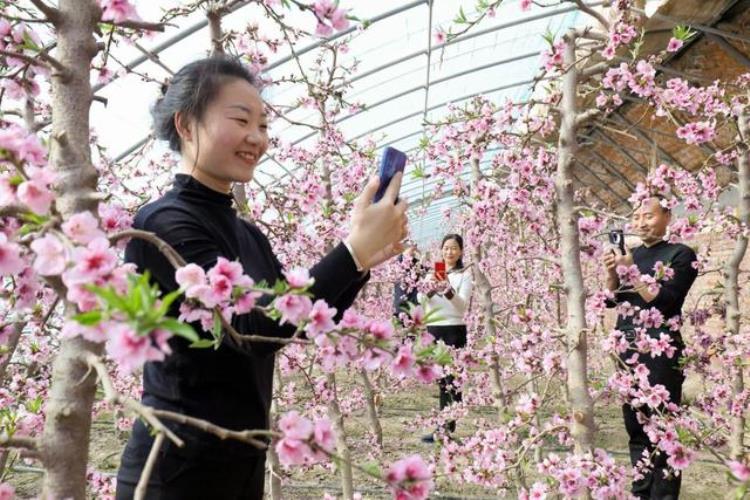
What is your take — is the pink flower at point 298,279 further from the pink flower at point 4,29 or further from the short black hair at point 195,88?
the pink flower at point 4,29

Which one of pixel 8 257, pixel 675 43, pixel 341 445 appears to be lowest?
pixel 341 445

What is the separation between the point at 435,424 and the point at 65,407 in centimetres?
464

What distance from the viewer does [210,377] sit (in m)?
1.28

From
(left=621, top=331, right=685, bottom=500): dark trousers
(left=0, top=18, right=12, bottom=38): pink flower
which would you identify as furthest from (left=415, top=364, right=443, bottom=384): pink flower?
(left=621, top=331, right=685, bottom=500): dark trousers

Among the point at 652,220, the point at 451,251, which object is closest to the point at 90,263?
the point at 652,220

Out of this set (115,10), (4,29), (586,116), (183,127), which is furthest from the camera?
(586,116)

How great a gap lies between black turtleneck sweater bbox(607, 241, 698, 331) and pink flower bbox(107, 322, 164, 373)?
9.73ft

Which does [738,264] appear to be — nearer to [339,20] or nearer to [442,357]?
[339,20]

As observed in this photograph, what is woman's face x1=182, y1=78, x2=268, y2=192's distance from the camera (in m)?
1.40

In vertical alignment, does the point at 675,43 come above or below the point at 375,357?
above

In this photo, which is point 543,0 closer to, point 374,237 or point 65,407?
point 374,237

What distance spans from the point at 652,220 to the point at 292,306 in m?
3.07

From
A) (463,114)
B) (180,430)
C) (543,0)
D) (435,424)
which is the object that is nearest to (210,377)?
(180,430)

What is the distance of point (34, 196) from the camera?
784 millimetres
